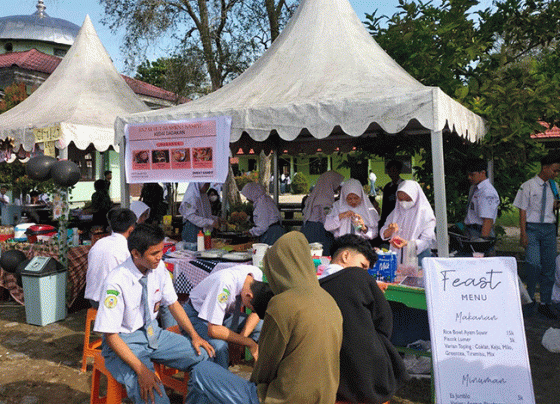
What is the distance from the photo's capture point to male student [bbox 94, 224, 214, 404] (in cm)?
284

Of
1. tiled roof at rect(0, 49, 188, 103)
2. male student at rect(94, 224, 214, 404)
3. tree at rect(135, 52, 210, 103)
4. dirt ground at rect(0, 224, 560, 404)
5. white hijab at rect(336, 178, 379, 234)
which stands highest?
tiled roof at rect(0, 49, 188, 103)

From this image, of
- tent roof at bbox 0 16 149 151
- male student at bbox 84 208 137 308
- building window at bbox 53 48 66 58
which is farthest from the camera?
building window at bbox 53 48 66 58

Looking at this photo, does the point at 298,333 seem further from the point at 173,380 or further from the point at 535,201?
the point at 535,201

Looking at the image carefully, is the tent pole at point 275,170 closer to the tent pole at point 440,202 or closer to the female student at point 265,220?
the female student at point 265,220

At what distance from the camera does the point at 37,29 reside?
33125 mm

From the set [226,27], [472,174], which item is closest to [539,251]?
[472,174]

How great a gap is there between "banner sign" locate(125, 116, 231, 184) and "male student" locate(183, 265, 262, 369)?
1.80m

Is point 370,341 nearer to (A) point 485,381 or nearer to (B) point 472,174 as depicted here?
(A) point 485,381

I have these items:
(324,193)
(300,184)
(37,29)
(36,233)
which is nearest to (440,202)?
(324,193)

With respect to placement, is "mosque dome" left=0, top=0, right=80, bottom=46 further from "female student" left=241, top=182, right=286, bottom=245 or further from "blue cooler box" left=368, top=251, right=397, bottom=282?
"blue cooler box" left=368, top=251, right=397, bottom=282

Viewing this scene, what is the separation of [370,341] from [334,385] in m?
0.31

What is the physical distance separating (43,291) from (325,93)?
160 inches

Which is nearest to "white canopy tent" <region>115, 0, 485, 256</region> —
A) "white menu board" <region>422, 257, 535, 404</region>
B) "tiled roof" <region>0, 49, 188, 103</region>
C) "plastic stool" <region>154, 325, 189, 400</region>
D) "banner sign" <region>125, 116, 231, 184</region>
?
"banner sign" <region>125, 116, 231, 184</region>

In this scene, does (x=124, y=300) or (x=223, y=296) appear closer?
(x=124, y=300)
